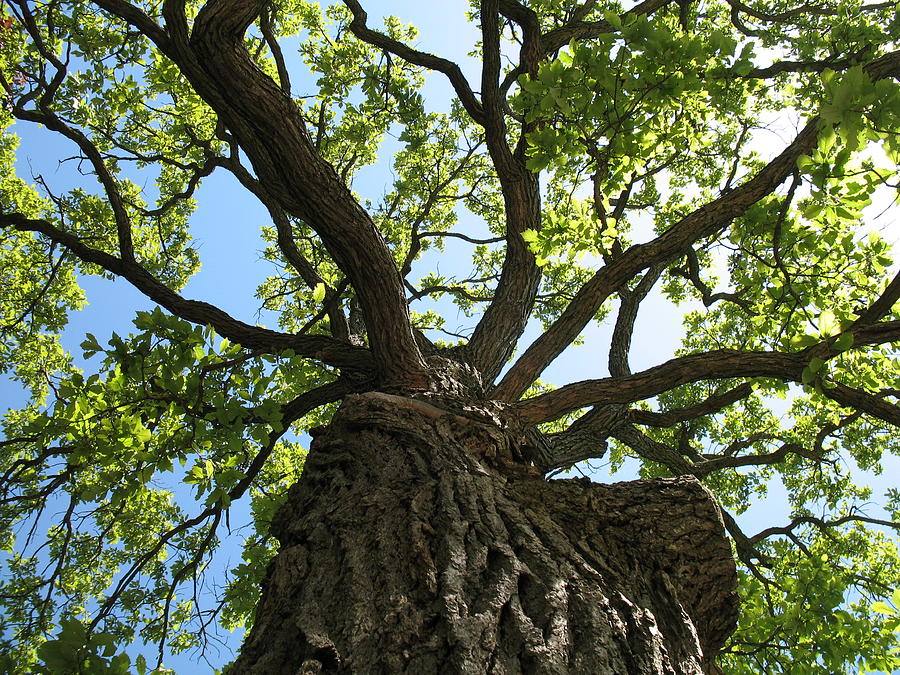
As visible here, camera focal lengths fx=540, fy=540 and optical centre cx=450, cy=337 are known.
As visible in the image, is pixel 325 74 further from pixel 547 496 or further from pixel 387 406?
pixel 547 496

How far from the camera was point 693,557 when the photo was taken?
215 centimetres

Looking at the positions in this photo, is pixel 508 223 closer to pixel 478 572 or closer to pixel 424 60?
pixel 424 60

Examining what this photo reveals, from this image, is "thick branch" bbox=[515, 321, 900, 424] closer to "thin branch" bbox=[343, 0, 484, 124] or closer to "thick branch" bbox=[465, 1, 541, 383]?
"thick branch" bbox=[465, 1, 541, 383]

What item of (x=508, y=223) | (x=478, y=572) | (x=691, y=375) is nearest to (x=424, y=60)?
(x=508, y=223)

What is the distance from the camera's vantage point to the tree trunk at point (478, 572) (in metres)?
1.47

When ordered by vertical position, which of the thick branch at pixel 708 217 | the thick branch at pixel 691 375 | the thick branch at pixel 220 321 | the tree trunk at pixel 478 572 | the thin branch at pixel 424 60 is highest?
the thin branch at pixel 424 60

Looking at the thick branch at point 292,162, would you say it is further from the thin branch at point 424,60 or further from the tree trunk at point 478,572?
the thin branch at point 424,60

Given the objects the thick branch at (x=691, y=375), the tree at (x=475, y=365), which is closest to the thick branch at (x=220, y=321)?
the tree at (x=475, y=365)

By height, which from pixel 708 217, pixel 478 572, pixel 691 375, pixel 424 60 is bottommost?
pixel 478 572

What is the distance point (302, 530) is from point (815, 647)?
4.60 metres

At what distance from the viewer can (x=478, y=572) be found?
1.77 metres

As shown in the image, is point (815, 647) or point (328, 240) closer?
point (328, 240)

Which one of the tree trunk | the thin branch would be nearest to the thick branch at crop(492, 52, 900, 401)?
the thin branch

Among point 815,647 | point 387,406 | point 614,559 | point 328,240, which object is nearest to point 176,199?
point 328,240
